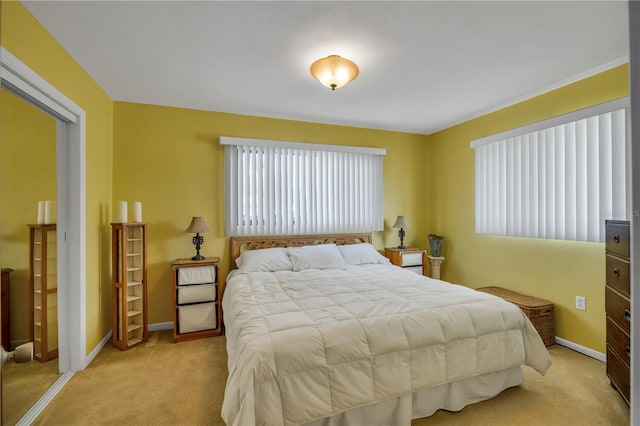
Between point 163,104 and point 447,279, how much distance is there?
4.32 m

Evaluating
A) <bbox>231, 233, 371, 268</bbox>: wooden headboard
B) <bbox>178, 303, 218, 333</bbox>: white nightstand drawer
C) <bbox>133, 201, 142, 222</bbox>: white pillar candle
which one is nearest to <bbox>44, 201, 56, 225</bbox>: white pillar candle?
<bbox>133, 201, 142, 222</bbox>: white pillar candle

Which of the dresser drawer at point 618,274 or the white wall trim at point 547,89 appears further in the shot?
the white wall trim at point 547,89

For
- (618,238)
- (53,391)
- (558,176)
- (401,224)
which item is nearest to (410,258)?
(401,224)

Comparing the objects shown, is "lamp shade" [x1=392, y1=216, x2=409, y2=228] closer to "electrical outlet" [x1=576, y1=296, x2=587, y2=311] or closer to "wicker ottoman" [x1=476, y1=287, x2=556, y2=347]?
"wicker ottoman" [x1=476, y1=287, x2=556, y2=347]

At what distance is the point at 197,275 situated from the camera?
3135 mm

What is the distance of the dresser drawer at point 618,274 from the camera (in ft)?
6.34

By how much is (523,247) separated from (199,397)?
341 cm

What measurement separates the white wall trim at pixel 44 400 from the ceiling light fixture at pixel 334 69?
301 centimetres

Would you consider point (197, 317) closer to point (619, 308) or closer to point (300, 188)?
point (300, 188)

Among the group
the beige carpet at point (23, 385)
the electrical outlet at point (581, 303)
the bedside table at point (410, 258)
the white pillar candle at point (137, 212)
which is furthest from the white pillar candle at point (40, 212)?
the electrical outlet at point (581, 303)

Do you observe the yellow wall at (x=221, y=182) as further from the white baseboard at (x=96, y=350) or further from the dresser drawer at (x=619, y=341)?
the dresser drawer at (x=619, y=341)

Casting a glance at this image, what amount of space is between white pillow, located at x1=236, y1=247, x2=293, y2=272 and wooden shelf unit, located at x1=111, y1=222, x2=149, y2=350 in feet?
3.19

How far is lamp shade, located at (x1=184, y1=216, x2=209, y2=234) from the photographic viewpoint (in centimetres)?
318

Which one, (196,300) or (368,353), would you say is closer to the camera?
(368,353)
